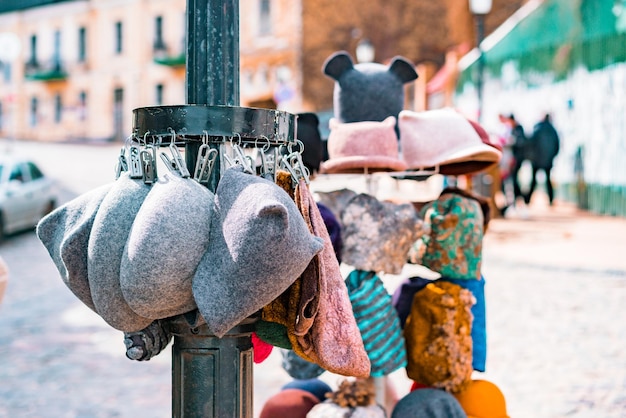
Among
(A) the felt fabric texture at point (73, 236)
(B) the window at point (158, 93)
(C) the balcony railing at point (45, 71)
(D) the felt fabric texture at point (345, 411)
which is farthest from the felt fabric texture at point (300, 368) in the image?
(C) the balcony railing at point (45, 71)

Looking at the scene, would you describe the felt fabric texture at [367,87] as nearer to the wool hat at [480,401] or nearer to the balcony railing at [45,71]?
the wool hat at [480,401]

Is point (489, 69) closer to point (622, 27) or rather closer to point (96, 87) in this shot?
point (622, 27)

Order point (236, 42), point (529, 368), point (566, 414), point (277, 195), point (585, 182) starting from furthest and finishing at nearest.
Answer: point (585, 182) → point (529, 368) → point (566, 414) → point (236, 42) → point (277, 195)

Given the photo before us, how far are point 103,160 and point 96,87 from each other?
15041mm

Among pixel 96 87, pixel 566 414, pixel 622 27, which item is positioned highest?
pixel 96 87

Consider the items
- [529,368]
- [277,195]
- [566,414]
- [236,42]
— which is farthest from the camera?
[529,368]

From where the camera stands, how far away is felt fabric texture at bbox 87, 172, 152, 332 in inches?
61.4

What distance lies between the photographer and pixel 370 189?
9.59 ft

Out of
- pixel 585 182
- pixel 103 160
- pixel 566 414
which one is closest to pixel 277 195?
pixel 566 414

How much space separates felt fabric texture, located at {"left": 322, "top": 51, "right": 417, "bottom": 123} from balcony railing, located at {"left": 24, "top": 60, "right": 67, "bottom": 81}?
41.2 m

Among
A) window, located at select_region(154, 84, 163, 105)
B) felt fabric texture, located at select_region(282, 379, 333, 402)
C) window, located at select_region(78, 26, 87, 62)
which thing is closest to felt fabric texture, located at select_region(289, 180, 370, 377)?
felt fabric texture, located at select_region(282, 379, 333, 402)

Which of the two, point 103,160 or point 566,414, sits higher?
point 103,160

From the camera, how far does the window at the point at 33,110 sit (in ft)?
Answer: 141

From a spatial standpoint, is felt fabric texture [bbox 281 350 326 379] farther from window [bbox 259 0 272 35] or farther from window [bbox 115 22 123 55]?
window [bbox 115 22 123 55]
